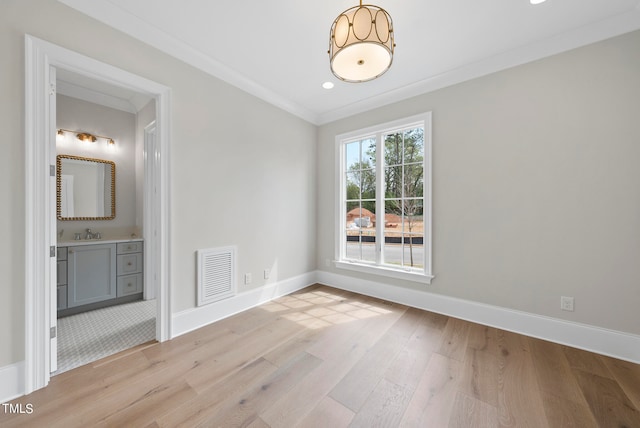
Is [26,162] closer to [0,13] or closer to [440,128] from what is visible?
[0,13]

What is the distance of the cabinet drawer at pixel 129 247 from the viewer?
10.6 ft

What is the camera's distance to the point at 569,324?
7.22ft

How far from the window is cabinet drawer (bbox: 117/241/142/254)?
2.82 metres

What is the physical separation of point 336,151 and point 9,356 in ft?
12.3

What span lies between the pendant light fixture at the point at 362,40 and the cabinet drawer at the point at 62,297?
3.64 metres

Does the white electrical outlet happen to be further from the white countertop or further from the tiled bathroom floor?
the white countertop

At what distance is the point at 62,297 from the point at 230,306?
6.07 ft

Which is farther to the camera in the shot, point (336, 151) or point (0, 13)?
point (336, 151)

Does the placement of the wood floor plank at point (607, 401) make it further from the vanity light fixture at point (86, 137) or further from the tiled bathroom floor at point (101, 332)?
the vanity light fixture at point (86, 137)

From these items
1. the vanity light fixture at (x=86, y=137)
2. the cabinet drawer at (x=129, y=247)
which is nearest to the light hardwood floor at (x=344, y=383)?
the cabinet drawer at (x=129, y=247)

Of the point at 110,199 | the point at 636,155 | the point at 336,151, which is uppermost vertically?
the point at 336,151

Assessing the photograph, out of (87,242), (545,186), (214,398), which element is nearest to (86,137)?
(87,242)

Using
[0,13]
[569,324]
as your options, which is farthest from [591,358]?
[0,13]

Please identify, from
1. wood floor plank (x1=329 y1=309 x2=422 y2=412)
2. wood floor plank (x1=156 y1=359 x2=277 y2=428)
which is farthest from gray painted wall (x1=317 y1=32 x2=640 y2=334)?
wood floor plank (x1=156 y1=359 x2=277 y2=428)
